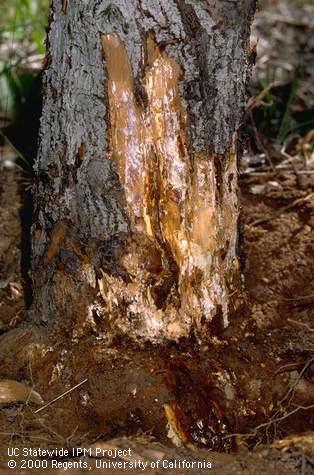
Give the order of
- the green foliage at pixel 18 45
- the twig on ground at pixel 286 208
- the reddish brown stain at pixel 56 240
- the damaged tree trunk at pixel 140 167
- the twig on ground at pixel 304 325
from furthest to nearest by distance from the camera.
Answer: the green foliage at pixel 18 45
the twig on ground at pixel 286 208
the twig on ground at pixel 304 325
the reddish brown stain at pixel 56 240
the damaged tree trunk at pixel 140 167

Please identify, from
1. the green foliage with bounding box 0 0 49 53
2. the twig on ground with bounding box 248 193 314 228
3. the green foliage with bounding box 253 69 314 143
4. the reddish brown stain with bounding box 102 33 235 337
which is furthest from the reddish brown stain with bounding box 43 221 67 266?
the green foliage with bounding box 0 0 49 53

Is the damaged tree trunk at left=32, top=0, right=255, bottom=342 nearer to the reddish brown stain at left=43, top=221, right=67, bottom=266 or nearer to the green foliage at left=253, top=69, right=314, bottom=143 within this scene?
the reddish brown stain at left=43, top=221, right=67, bottom=266

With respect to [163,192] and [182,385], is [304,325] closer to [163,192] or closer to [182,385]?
[182,385]

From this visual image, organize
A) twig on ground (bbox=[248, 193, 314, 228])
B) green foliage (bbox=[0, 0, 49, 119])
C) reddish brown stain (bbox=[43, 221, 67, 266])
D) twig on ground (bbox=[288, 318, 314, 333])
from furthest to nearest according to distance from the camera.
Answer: green foliage (bbox=[0, 0, 49, 119]) < twig on ground (bbox=[248, 193, 314, 228]) < twig on ground (bbox=[288, 318, 314, 333]) < reddish brown stain (bbox=[43, 221, 67, 266])

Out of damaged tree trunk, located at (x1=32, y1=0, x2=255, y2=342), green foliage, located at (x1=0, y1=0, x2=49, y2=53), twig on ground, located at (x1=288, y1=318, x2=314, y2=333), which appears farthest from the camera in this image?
green foliage, located at (x1=0, y1=0, x2=49, y2=53)

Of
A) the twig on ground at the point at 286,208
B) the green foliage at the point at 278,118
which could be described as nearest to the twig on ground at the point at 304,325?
the twig on ground at the point at 286,208

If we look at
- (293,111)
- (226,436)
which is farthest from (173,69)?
(293,111)

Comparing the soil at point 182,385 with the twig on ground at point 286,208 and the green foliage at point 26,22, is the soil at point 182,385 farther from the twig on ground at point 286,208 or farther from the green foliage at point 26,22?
the green foliage at point 26,22
